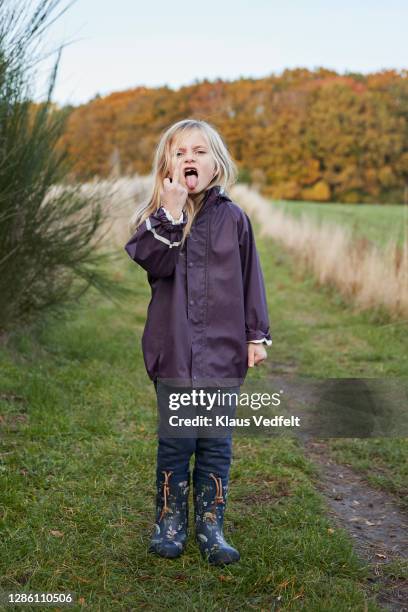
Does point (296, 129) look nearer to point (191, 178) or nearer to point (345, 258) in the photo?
point (345, 258)

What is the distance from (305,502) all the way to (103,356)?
9.89 feet

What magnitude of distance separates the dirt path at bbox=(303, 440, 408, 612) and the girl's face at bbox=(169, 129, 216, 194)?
1.60 m

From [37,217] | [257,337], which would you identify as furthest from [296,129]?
[257,337]

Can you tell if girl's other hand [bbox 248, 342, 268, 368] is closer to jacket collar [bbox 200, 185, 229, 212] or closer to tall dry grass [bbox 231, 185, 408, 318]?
jacket collar [bbox 200, 185, 229, 212]

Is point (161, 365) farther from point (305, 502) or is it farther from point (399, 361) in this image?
point (399, 361)

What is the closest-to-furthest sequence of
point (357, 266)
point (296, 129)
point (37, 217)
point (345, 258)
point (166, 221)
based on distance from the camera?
point (166, 221), point (37, 217), point (357, 266), point (345, 258), point (296, 129)

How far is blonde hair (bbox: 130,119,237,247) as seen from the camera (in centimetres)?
264

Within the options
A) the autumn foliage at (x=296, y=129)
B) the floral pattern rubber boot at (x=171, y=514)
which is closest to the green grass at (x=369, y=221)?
the autumn foliage at (x=296, y=129)

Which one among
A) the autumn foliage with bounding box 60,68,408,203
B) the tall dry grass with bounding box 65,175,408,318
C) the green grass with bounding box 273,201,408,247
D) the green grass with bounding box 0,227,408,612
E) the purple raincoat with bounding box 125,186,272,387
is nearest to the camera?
the green grass with bounding box 0,227,408,612

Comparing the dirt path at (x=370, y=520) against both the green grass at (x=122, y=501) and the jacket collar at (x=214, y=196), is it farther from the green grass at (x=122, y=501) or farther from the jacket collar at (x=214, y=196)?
the jacket collar at (x=214, y=196)

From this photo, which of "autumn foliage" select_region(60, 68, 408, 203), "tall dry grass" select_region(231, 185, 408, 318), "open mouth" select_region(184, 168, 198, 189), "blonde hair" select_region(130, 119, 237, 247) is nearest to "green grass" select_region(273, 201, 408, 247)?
"tall dry grass" select_region(231, 185, 408, 318)

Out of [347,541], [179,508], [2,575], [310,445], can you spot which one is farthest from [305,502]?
[2,575]

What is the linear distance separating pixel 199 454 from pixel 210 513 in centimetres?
23

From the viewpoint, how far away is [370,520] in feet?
10.2
